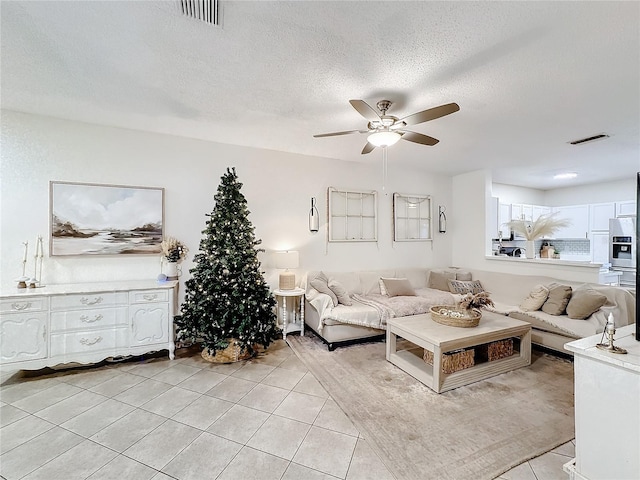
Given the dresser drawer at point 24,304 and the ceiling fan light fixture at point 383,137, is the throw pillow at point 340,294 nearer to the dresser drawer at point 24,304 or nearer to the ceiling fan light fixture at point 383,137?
the ceiling fan light fixture at point 383,137

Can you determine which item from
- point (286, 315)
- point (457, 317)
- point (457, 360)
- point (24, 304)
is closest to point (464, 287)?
point (457, 317)

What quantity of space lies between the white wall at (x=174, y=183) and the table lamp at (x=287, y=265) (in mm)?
367

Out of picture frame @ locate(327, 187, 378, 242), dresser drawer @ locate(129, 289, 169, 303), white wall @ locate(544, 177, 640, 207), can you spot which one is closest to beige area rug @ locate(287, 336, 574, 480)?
dresser drawer @ locate(129, 289, 169, 303)

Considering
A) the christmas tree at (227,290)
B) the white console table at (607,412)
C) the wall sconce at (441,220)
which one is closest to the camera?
the white console table at (607,412)

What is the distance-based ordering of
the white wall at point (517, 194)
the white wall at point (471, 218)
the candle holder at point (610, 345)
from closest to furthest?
the candle holder at point (610, 345) < the white wall at point (471, 218) < the white wall at point (517, 194)

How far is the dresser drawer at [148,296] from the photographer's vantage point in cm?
304

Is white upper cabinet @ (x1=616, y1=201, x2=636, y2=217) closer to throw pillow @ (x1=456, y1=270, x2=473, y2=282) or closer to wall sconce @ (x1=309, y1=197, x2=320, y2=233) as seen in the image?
throw pillow @ (x1=456, y1=270, x2=473, y2=282)

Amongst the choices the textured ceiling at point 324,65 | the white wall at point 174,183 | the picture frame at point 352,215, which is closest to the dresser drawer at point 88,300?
the white wall at point 174,183

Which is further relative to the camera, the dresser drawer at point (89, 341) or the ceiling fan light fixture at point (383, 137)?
the dresser drawer at point (89, 341)

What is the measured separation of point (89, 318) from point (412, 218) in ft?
16.4

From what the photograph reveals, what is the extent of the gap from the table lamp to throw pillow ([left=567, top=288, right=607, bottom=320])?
3415 mm

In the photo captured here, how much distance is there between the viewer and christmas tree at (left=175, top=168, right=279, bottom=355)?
3156 millimetres

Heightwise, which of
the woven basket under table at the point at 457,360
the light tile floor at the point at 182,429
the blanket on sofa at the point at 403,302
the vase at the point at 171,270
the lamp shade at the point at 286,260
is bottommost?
the light tile floor at the point at 182,429

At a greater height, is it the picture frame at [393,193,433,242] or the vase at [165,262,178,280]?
the picture frame at [393,193,433,242]
